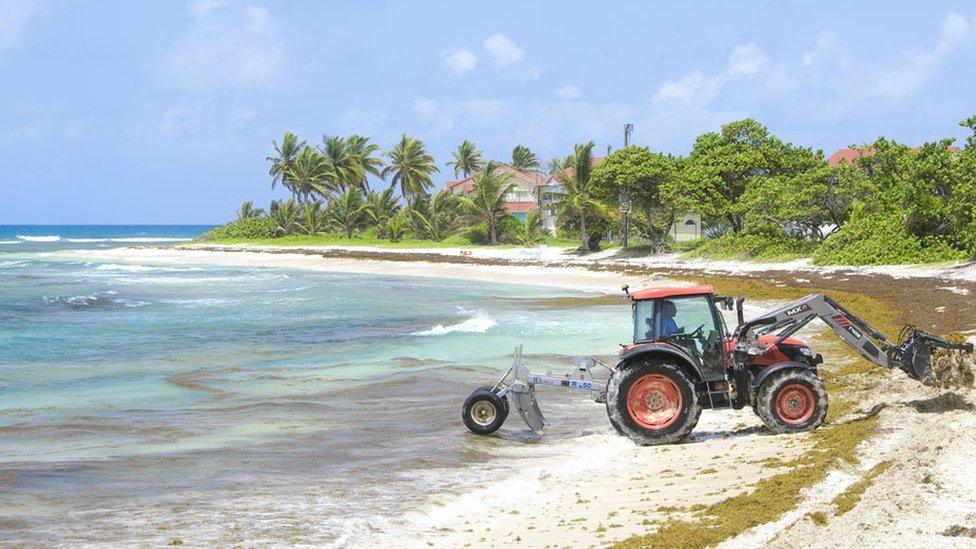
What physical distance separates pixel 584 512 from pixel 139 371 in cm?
1182

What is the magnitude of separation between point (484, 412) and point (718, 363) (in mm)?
2659

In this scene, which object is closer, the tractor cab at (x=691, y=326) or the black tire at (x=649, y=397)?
Result: the black tire at (x=649, y=397)

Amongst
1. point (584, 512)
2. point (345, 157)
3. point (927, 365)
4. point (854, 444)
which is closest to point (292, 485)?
point (584, 512)

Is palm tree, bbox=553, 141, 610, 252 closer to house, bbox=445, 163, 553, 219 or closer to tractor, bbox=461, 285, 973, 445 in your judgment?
house, bbox=445, 163, 553, 219

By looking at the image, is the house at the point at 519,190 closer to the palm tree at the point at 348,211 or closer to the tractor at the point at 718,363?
the palm tree at the point at 348,211

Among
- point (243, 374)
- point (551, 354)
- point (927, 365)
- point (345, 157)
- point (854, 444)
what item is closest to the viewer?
point (854, 444)

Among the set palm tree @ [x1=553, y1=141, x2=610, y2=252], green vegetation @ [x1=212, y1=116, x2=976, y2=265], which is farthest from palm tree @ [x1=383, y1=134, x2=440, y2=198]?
palm tree @ [x1=553, y1=141, x2=610, y2=252]

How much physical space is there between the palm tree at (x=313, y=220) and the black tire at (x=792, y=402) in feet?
243

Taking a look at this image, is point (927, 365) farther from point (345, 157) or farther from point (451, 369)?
point (345, 157)

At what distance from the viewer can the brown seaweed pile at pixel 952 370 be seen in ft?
33.7

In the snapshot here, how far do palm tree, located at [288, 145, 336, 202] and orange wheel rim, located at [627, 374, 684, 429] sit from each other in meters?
74.7

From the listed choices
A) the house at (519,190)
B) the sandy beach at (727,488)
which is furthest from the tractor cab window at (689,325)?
the house at (519,190)

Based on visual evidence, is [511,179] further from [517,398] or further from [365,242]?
[517,398]

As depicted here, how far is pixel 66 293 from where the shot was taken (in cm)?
3809
